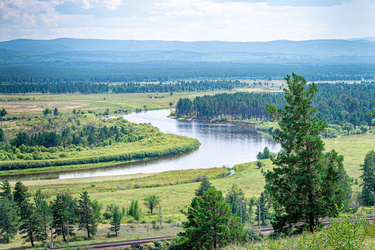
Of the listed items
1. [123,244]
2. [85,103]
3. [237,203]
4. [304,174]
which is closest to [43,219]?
[123,244]

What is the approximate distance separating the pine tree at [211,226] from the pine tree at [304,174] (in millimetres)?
1984

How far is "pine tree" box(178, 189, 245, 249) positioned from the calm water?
35.1 m

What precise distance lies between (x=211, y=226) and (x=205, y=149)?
47910mm

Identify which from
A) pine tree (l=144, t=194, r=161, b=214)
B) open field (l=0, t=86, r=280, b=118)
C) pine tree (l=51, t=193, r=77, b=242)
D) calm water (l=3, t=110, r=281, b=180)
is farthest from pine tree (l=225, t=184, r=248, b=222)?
open field (l=0, t=86, r=280, b=118)

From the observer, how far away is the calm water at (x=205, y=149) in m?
55.2

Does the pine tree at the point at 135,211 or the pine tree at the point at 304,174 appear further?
the pine tree at the point at 135,211

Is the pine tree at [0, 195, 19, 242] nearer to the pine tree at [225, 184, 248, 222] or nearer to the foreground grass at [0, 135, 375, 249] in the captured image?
the foreground grass at [0, 135, 375, 249]

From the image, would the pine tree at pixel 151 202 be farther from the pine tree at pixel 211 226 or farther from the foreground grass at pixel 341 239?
the foreground grass at pixel 341 239

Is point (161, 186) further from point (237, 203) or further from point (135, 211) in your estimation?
point (237, 203)

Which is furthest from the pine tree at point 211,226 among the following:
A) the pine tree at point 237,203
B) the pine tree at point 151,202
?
the pine tree at point 151,202

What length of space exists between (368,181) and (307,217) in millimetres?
21763

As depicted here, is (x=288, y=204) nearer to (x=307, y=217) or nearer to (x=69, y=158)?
(x=307, y=217)

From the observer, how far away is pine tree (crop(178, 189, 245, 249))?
18875mm

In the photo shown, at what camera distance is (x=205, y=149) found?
6706cm
